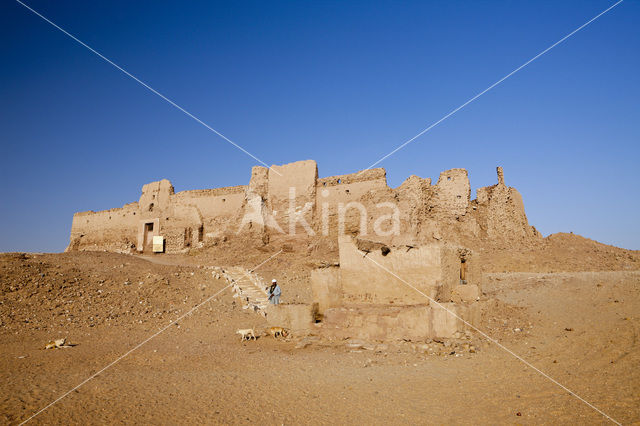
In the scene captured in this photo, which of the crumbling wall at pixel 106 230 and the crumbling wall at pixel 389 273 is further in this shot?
the crumbling wall at pixel 106 230

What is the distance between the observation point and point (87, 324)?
352 inches

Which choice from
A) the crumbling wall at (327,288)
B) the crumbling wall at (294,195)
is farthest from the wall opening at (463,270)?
the crumbling wall at (294,195)

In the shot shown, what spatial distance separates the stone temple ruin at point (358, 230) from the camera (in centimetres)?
695

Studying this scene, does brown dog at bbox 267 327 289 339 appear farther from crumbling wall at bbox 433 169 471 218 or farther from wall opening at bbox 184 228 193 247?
wall opening at bbox 184 228 193 247

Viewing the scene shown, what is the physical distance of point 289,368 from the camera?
5512 millimetres

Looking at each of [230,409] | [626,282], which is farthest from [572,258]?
[230,409]

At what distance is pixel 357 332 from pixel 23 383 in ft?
16.5

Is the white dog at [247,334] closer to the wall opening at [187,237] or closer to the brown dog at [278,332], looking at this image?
the brown dog at [278,332]

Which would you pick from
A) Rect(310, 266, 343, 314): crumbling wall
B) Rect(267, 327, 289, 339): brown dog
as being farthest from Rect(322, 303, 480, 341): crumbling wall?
Rect(267, 327, 289, 339): brown dog

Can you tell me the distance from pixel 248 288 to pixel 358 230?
28.2ft

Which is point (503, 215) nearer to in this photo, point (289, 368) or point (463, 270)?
point (463, 270)

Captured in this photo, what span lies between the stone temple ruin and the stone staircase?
100 inches

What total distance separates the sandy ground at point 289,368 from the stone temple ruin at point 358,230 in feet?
2.17

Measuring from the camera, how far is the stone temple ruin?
22.8 ft
